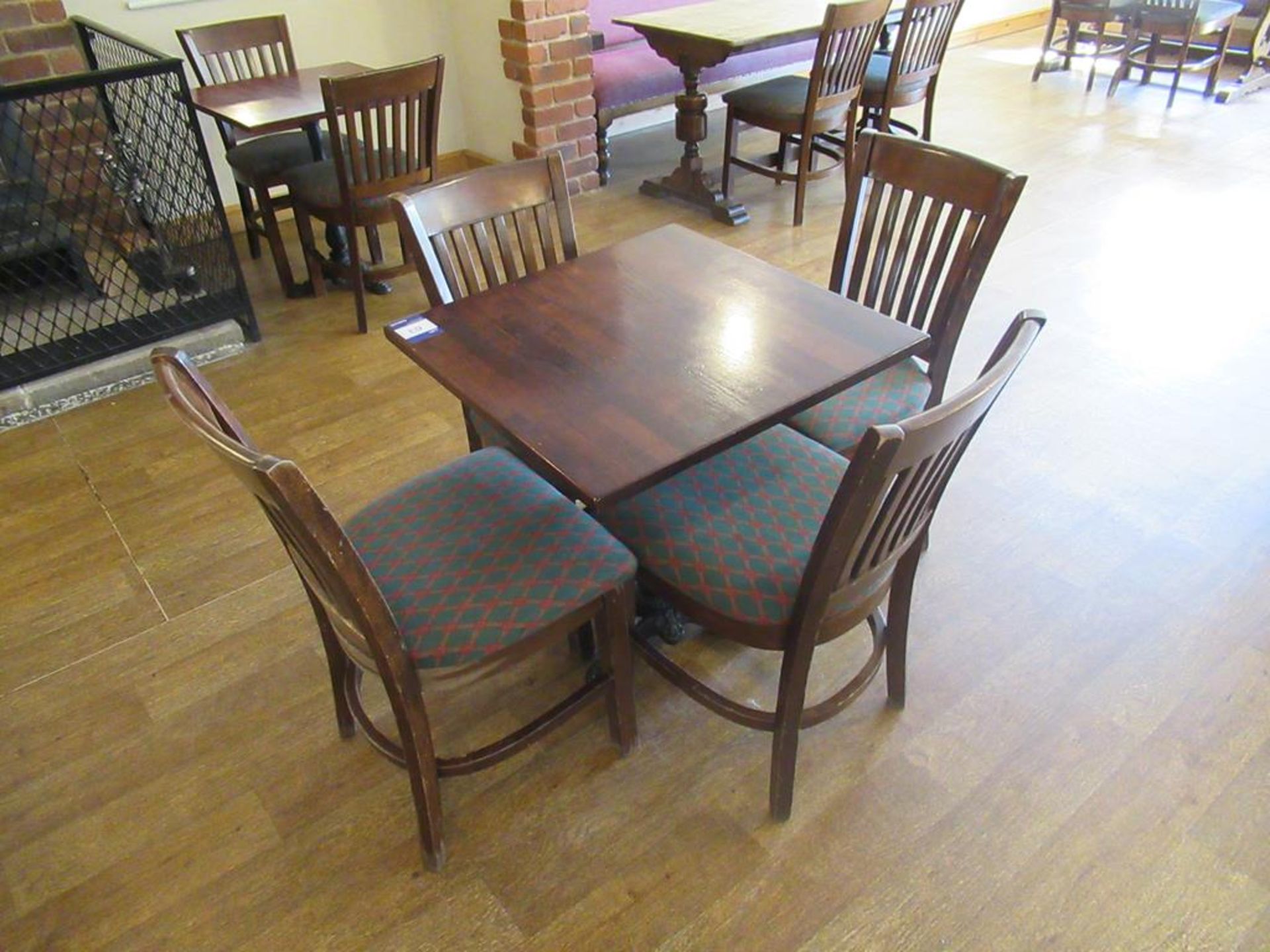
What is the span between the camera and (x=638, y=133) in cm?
486

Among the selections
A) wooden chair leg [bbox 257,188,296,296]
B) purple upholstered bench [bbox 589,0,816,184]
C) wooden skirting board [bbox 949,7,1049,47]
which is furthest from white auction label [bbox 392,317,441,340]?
wooden skirting board [bbox 949,7,1049,47]

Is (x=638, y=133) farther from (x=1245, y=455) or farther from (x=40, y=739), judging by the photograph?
(x=40, y=739)

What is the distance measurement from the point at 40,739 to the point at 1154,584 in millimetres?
2390

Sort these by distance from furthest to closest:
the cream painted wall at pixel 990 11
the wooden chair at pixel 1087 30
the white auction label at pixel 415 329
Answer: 1. the cream painted wall at pixel 990 11
2. the wooden chair at pixel 1087 30
3. the white auction label at pixel 415 329

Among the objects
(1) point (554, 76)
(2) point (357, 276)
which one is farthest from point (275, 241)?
(1) point (554, 76)

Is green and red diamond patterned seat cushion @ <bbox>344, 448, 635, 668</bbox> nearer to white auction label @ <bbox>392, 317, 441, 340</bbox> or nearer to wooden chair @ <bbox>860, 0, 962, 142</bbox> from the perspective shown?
white auction label @ <bbox>392, 317, 441, 340</bbox>

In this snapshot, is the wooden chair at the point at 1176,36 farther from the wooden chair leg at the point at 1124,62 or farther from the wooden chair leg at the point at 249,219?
the wooden chair leg at the point at 249,219

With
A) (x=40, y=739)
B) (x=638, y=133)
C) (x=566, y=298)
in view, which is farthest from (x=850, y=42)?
(x=40, y=739)

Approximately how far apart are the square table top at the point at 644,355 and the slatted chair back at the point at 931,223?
28cm

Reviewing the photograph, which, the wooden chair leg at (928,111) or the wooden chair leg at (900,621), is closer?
the wooden chair leg at (900,621)

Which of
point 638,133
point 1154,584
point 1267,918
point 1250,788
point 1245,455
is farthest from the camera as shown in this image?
point 638,133

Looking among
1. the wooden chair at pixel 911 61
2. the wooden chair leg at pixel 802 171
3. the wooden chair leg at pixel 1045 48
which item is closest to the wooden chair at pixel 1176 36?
the wooden chair leg at pixel 1045 48

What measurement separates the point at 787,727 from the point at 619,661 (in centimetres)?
30

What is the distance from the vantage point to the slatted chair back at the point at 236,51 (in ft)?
10.7
